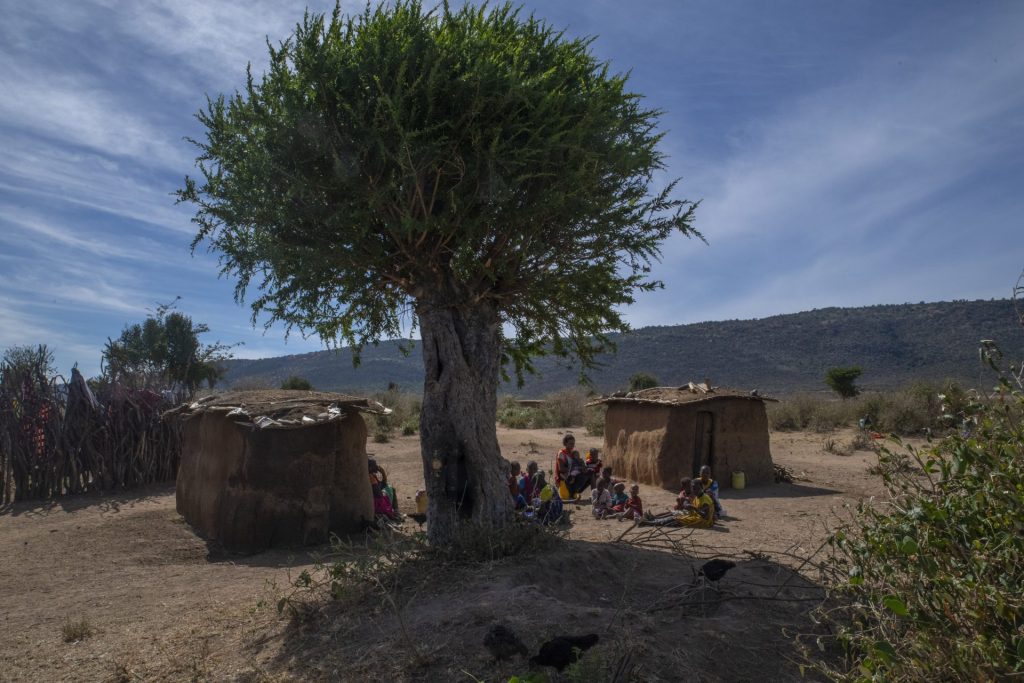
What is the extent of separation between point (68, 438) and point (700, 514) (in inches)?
457

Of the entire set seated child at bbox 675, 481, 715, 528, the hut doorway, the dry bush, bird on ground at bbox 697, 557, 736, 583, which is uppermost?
the hut doorway

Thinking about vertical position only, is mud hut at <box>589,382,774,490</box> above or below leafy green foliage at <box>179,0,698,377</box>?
below

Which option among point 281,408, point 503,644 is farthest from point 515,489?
point 503,644

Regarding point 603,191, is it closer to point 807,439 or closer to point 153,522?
point 153,522

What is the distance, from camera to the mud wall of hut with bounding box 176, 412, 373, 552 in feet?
30.4

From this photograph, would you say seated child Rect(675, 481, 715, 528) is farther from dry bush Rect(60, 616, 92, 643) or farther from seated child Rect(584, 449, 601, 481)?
dry bush Rect(60, 616, 92, 643)

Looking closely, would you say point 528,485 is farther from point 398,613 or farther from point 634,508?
point 398,613

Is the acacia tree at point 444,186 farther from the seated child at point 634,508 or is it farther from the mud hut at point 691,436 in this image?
the mud hut at point 691,436

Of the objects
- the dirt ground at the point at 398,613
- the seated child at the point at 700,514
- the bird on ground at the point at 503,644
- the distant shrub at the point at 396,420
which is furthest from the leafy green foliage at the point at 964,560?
the distant shrub at the point at 396,420

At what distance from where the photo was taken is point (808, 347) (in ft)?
187

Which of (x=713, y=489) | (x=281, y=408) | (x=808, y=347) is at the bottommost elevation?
(x=713, y=489)

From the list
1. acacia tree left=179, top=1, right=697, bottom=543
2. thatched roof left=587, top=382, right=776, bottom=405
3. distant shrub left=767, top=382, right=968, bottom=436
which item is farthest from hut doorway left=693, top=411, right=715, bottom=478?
distant shrub left=767, top=382, right=968, bottom=436

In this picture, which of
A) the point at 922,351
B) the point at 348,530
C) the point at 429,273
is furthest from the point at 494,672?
the point at 922,351

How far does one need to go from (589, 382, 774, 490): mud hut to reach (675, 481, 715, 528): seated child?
2708 mm
